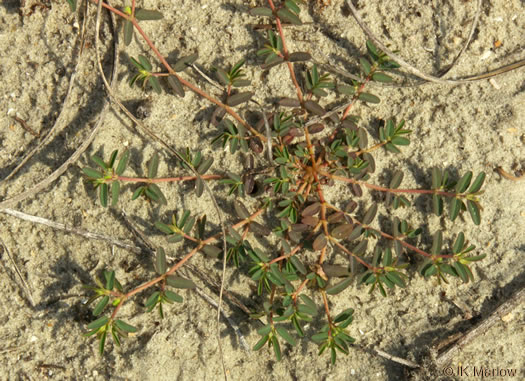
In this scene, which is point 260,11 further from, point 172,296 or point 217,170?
point 172,296

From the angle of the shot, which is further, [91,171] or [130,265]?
[130,265]

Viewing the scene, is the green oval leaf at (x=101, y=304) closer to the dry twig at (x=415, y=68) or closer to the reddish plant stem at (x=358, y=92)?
the reddish plant stem at (x=358, y=92)

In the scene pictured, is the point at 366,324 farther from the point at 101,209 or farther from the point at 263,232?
Answer: the point at 101,209

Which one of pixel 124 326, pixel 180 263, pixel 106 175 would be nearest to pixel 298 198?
pixel 180 263

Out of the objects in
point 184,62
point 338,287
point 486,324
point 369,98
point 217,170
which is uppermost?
point 184,62

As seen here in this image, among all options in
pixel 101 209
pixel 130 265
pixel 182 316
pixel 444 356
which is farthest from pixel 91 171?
pixel 444 356

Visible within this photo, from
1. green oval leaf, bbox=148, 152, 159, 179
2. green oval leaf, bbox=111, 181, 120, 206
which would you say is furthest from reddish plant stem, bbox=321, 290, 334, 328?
green oval leaf, bbox=111, 181, 120, 206
